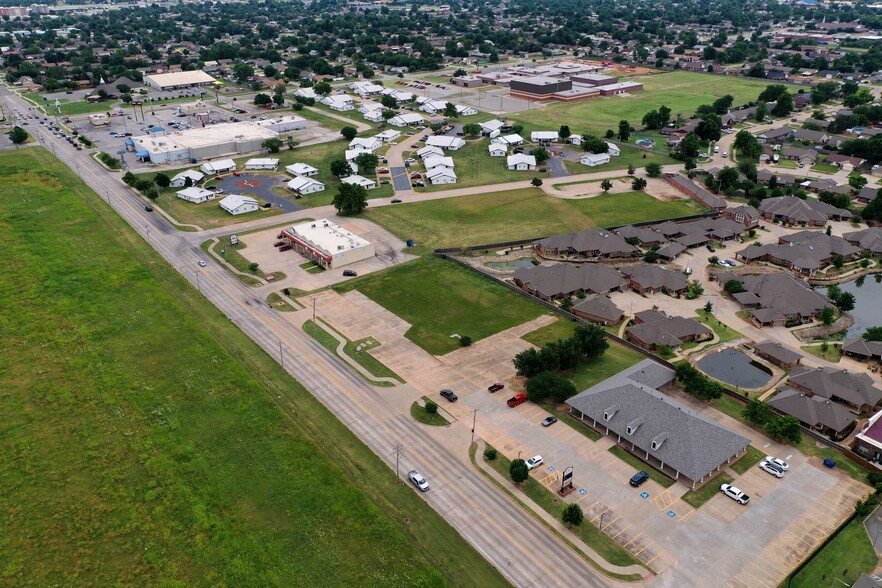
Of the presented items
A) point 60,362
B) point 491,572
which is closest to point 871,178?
point 491,572

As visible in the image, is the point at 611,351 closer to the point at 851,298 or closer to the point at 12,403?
the point at 851,298

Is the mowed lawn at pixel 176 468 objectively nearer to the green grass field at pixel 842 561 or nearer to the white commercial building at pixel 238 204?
the green grass field at pixel 842 561

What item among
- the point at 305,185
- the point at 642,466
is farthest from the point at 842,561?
the point at 305,185

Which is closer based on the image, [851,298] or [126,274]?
[851,298]

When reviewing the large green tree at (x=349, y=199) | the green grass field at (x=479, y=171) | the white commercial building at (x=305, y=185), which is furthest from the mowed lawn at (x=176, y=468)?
the green grass field at (x=479, y=171)

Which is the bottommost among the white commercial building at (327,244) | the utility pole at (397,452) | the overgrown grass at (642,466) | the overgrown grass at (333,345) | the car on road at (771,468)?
the overgrown grass at (333,345)

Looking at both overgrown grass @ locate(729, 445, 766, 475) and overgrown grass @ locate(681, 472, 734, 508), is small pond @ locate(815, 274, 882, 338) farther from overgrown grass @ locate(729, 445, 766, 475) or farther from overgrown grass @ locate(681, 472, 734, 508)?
overgrown grass @ locate(681, 472, 734, 508)
